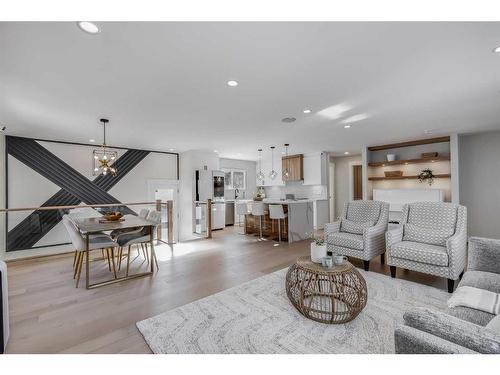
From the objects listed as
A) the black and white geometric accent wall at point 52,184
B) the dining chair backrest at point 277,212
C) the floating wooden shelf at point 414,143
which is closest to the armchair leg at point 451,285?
the dining chair backrest at point 277,212

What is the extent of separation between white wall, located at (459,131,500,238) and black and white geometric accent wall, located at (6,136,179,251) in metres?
8.06

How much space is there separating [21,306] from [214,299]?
7.22 ft

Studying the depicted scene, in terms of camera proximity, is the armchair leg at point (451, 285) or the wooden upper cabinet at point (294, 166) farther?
the wooden upper cabinet at point (294, 166)

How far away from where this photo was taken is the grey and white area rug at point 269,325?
1894 millimetres

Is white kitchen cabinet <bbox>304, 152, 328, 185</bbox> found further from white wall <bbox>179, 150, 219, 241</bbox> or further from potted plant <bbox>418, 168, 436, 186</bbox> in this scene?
white wall <bbox>179, 150, 219, 241</bbox>

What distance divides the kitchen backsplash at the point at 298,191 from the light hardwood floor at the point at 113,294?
301 centimetres

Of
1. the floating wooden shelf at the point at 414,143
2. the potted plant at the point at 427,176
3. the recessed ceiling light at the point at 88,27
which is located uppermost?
the recessed ceiling light at the point at 88,27

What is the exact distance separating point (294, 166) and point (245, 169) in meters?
2.05

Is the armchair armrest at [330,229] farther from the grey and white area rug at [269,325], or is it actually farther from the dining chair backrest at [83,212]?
the dining chair backrest at [83,212]

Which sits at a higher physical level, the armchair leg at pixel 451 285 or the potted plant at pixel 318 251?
the potted plant at pixel 318 251

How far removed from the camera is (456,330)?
3.28 ft

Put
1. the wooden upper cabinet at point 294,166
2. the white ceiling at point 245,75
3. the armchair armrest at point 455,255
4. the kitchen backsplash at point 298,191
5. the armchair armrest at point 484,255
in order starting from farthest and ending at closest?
the wooden upper cabinet at point 294,166, the kitchen backsplash at point 298,191, the armchair armrest at point 455,255, the armchair armrest at point 484,255, the white ceiling at point 245,75

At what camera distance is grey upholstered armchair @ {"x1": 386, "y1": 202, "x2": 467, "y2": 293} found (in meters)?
2.76
